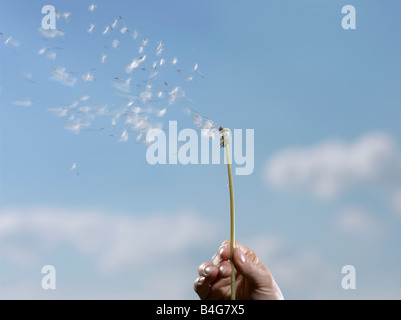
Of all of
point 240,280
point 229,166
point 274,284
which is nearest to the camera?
point 229,166

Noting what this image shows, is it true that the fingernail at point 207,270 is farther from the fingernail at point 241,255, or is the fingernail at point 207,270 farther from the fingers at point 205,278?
the fingernail at point 241,255

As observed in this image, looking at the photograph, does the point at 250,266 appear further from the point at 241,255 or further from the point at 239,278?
the point at 239,278

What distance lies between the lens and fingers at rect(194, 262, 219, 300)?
2051 mm

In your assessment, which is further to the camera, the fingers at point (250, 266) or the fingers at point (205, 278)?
the fingers at point (205, 278)

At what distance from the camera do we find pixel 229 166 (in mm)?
1417

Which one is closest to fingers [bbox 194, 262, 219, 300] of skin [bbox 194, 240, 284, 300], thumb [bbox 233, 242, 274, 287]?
skin [bbox 194, 240, 284, 300]

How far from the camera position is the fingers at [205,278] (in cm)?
205

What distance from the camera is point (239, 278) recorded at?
2.21 metres

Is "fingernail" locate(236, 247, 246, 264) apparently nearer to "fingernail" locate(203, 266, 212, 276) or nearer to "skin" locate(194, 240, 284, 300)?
"skin" locate(194, 240, 284, 300)

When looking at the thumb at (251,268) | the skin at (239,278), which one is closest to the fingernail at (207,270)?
the skin at (239,278)

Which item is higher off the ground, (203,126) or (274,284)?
(203,126)
